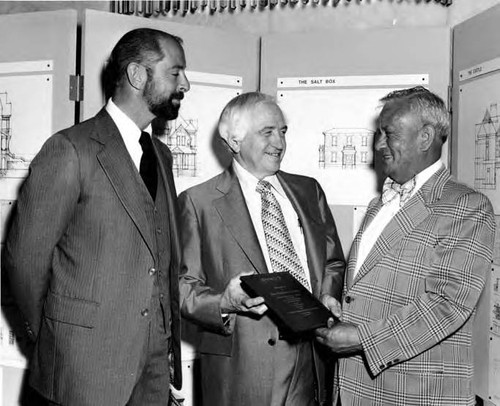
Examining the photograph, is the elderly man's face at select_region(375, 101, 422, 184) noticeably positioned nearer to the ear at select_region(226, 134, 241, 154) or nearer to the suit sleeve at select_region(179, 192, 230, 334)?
the ear at select_region(226, 134, 241, 154)

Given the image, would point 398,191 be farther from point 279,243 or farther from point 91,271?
point 91,271

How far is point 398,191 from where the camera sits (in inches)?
96.0

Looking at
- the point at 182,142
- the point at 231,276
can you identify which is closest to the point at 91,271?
the point at 231,276

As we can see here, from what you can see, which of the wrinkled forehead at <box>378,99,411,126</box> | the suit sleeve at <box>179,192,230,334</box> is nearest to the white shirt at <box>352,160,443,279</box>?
the wrinkled forehead at <box>378,99,411,126</box>

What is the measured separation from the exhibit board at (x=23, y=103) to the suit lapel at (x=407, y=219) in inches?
63.0

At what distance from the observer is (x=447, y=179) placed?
2340 millimetres

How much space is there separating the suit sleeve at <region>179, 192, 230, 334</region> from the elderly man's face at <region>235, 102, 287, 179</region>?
0.32 metres

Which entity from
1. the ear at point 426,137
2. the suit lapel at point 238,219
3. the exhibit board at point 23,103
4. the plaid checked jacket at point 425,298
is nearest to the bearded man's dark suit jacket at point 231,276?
the suit lapel at point 238,219

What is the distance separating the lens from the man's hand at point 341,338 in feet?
7.39

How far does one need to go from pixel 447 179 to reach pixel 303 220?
0.62m

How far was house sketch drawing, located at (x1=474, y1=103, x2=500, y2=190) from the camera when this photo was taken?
2.55m

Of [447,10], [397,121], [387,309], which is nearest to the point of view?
[387,309]

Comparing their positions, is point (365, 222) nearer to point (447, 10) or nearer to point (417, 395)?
point (417, 395)

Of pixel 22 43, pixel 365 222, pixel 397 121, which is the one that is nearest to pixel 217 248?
pixel 365 222
